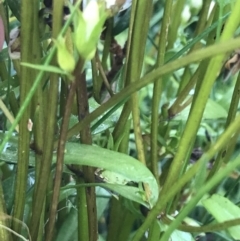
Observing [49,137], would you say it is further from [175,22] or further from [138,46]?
[175,22]

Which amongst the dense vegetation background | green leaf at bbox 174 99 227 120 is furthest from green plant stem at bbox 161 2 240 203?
green leaf at bbox 174 99 227 120

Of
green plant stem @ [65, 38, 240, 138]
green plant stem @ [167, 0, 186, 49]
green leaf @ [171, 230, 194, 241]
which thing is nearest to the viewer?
green plant stem @ [65, 38, 240, 138]

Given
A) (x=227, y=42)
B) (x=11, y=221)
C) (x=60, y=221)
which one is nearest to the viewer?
(x=227, y=42)

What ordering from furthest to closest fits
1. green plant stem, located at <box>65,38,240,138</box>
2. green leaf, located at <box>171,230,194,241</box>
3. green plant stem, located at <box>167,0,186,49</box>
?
green plant stem, located at <box>167,0,186,49</box>, green leaf, located at <box>171,230,194,241</box>, green plant stem, located at <box>65,38,240,138</box>

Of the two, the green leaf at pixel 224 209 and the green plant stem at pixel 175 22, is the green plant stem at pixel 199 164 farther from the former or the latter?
the green plant stem at pixel 175 22

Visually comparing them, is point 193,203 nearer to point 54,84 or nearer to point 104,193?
point 54,84

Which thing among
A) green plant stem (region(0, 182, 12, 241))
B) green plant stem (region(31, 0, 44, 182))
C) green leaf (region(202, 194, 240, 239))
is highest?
green plant stem (region(31, 0, 44, 182))

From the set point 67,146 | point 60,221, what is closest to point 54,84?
point 67,146

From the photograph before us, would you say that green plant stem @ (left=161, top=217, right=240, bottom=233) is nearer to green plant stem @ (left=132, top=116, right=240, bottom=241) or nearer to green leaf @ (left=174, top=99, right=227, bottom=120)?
green plant stem @ (left=132, top=116, right=240, bottom=241)
